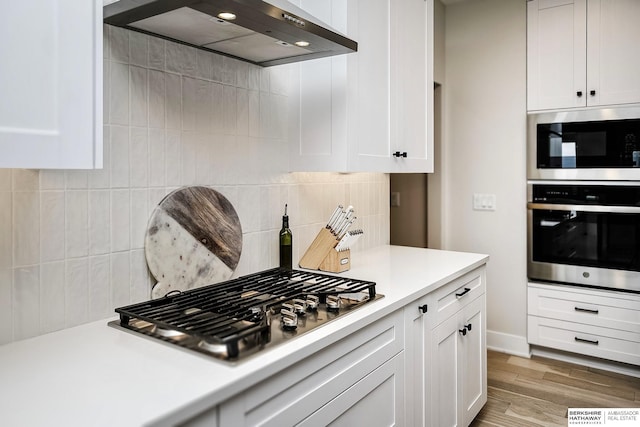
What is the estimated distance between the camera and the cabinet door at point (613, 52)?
2.94 meters

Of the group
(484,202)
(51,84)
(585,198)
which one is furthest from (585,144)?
(51,84)

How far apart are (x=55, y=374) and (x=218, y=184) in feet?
2.95

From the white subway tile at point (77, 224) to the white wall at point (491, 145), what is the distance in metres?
2.90

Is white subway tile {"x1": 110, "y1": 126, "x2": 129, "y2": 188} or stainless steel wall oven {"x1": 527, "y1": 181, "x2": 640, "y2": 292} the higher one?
white subway tile {"x1": 110, "y1": 126, "x2": 129, "y2": 188}

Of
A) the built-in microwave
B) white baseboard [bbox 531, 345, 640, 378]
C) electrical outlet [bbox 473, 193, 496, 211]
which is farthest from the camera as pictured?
electrical outlet [bbox 473, 193, 496, 211]

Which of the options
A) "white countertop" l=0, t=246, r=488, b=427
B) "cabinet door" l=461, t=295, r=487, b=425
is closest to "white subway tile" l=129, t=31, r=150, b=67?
"white countertop" l=0, t=246, r=488, b=427

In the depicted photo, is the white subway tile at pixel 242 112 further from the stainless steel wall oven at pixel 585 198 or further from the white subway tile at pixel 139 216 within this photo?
the stainless steel wall oven at pixel 585 198

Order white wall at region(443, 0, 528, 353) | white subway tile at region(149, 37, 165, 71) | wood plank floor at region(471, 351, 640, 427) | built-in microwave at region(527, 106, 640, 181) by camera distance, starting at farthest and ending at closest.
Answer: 1. white wall at region(443, 0, 528, 353)
2. built-in microwave at region(527, 106, 640, 181)
3. wood plank floor at region(471, 351, 640, 427)
4. white subway tile at region(149, 37, 165, 71)

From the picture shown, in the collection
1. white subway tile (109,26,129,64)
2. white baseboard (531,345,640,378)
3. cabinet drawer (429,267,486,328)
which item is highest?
white subway tile (109,26,129,64)

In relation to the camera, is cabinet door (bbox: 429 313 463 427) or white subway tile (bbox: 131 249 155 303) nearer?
white subway tile (bbox: 131 249 155 303)

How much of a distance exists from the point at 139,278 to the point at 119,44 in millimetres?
739

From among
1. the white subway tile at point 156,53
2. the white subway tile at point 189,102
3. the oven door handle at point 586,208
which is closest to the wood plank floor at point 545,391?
the oven door handle at point 586,208

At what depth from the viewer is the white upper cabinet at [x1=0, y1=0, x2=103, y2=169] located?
91cm

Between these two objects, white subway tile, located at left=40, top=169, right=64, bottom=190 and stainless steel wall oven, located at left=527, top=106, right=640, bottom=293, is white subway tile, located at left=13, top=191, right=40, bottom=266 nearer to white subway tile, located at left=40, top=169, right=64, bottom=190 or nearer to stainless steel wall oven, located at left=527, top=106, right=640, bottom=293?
white subway tile, located at left=40, top=169, right=64, bottom=190
